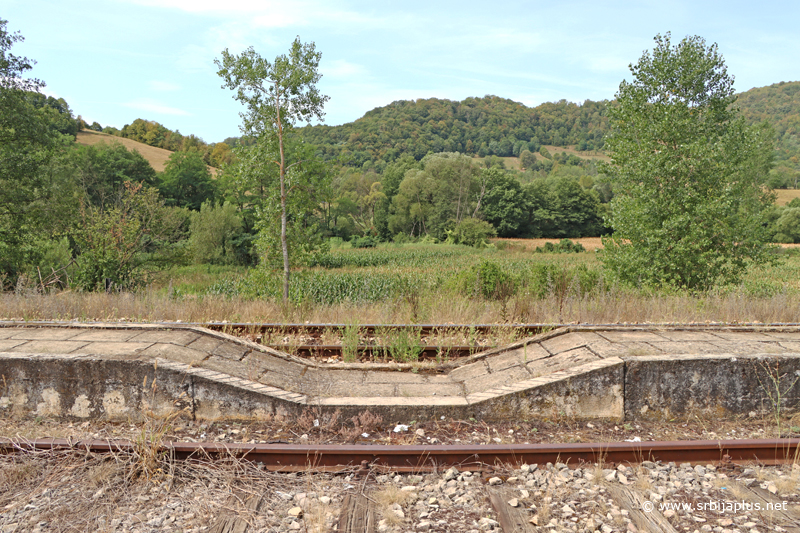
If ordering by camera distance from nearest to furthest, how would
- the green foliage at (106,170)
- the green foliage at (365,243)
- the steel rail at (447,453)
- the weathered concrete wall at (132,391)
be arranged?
the steel rail at (447,453) → the weathered concrete wall at (132,391) → the green foliage at (106,170) → the green foliage at (365,243)

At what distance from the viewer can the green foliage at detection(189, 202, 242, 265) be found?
4025 centimetres

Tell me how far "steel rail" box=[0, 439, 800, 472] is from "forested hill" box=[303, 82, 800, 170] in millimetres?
114207

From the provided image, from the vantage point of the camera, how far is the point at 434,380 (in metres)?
5.87

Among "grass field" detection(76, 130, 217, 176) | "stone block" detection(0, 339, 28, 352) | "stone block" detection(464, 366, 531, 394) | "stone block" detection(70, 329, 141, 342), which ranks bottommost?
"stone block" detection(464, 366, 531, 394)

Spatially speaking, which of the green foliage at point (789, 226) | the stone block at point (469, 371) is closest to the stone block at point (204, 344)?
the stone block at point (469, 371)

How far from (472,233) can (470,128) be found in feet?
322

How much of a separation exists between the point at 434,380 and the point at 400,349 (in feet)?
3.29

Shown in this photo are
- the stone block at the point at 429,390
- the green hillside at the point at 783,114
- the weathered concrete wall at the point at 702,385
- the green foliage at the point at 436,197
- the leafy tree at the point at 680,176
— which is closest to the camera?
the weathered concrete wall at the point at 702,385

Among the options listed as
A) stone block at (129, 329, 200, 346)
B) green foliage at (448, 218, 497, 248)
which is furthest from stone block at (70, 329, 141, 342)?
green foliage at (448, 218, 497, 248)

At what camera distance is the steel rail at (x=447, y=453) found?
3.90 meters

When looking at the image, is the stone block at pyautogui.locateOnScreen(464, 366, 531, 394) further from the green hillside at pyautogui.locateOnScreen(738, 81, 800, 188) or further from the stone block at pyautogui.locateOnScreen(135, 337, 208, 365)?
the green hillside at pyautogui.locateOnScreen(738, 81, 800, 188)

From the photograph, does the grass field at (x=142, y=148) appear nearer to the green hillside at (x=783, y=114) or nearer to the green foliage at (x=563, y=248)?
the green foliage at (x=563, y=248)

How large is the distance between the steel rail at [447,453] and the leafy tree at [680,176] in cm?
834

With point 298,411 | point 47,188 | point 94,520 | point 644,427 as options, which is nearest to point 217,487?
point 94,520
